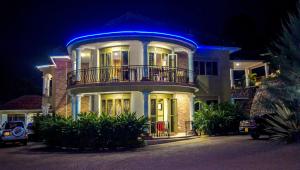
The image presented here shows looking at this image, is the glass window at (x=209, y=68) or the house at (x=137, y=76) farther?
the glass window at (x=209, y=68)

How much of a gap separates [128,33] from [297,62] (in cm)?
1191

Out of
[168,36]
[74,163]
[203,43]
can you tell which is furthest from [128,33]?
[74,163]

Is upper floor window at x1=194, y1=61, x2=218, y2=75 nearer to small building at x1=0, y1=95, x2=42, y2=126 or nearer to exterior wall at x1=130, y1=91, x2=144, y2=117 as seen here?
exterior wall at x1=130, y1=91, x2=144, y2=117

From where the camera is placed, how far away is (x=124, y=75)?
21547 mm

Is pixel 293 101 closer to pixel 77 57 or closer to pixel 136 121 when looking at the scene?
pixel 136 121

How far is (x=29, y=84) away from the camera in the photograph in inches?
2282

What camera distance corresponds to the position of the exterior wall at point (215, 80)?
25.8 m

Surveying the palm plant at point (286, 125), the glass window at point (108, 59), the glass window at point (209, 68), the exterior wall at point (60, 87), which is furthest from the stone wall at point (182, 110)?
the palm plant at point (286, 125)

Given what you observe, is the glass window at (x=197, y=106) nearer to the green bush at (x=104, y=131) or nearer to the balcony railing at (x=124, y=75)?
the balcony railing at (x=124, y=75)

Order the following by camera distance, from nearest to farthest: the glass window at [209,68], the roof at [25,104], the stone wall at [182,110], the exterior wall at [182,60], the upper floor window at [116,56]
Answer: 1. the upper floor window at [116,56]
2. the stone wall at [182,110]
3. the exterior wall at [182,60]
4. the glass window at [209,68]
5. the roof at [25,104]

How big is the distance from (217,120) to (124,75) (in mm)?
6843

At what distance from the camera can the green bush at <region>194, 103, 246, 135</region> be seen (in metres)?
21.5

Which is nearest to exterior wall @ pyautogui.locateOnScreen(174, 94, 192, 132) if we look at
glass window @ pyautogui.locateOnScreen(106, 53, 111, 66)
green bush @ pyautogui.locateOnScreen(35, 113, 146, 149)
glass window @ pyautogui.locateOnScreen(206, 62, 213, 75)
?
glass window @ pyautogui.locateOnScreen(206, 62, 213, 75)

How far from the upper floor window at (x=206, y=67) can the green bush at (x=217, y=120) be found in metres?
4.18
